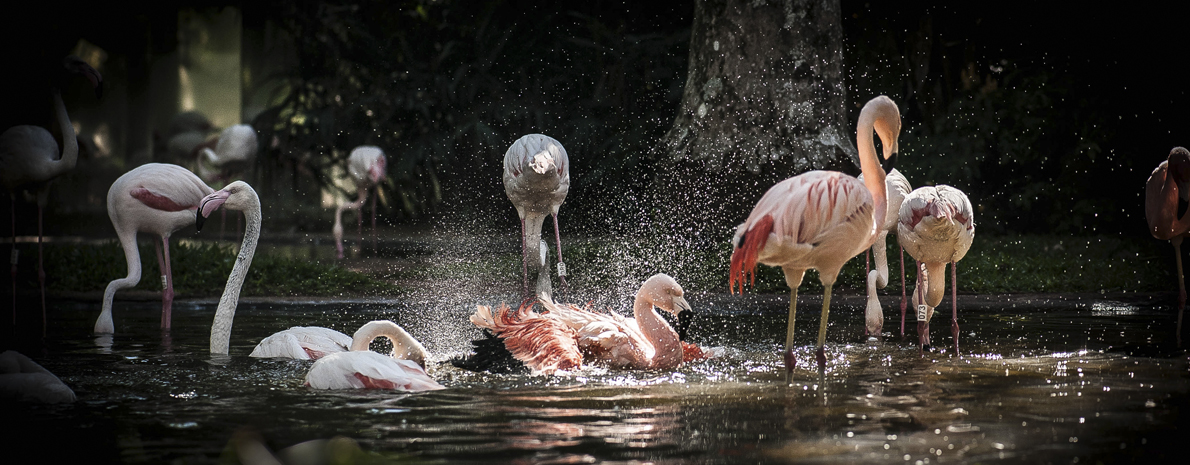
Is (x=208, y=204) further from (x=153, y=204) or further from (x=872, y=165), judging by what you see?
(x=872, y=165)

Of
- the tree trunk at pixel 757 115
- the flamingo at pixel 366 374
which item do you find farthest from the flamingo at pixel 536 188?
the flamingo at pixel 366 374

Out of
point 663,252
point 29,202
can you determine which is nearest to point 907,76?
point 663,252

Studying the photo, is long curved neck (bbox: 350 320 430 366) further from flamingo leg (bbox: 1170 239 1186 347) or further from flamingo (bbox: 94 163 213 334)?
flamingo leg (bbox: 1170 239 1186 347)

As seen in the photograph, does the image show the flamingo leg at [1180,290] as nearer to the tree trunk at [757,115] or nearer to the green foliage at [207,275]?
the tree trunk at [757,115]

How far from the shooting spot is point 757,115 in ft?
34.4

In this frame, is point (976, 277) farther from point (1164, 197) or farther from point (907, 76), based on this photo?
point (907, 76)

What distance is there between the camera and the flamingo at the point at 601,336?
5438mm

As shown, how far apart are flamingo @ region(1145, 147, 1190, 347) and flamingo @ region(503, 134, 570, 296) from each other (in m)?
4.14

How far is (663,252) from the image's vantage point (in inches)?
396

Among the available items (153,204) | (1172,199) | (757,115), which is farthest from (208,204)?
(1172,199)

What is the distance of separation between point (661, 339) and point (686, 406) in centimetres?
106

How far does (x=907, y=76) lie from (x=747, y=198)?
632 cm

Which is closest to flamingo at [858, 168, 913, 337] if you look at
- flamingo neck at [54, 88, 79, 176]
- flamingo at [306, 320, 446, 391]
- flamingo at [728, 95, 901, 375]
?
flamingo at [728, 95, 901, 375]

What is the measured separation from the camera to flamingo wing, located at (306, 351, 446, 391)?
485 centimetres
